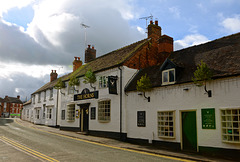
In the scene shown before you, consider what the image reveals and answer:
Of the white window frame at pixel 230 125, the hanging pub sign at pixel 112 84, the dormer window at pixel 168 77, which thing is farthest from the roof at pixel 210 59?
the white window frame at pixel 230 125

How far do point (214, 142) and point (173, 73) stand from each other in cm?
468

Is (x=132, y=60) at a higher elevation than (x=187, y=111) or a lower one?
higher

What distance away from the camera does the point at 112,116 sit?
17.2 m

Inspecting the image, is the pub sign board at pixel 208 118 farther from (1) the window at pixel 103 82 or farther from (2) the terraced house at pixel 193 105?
(1) the window at pixel 103 82

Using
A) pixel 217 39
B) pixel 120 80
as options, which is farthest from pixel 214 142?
pixel 120 80

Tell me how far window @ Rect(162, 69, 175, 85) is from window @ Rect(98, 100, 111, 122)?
6114 millimetres

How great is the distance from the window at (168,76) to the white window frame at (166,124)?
1943 mm

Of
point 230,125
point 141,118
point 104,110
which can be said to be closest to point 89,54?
point 104,110

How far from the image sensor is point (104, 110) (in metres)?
18.2

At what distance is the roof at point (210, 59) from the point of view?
1093 centimetres

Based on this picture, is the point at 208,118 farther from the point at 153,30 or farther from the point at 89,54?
the point at 89,54

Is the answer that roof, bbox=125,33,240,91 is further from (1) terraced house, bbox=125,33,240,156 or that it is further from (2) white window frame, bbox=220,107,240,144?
(2) white window frame, bbox=220,107,240,144

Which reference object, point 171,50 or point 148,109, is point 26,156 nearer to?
point 148,109

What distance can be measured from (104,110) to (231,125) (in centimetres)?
1070
